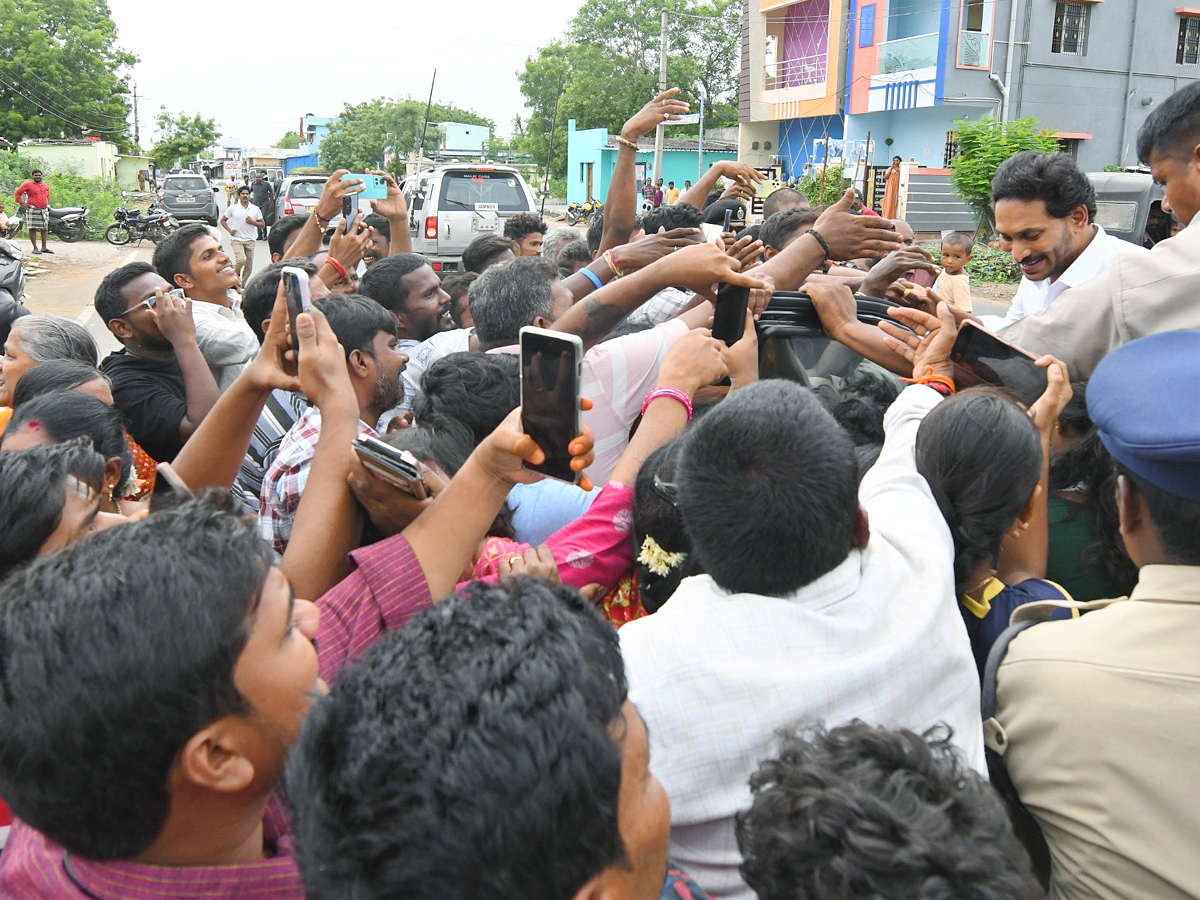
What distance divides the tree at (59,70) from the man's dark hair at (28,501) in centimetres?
4376

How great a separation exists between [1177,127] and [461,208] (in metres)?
12.4

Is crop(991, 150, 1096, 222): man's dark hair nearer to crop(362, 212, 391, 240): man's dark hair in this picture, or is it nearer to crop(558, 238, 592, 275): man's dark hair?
crop(558, 238, 592, 275): man's dark hair

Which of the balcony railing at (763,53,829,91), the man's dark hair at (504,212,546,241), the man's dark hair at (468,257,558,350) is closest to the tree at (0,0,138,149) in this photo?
the balcony railing at (763,53,829,91)

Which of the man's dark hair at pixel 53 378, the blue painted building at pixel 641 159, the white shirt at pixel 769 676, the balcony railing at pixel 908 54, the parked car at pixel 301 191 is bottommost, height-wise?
the white shirt at pixel 769 676

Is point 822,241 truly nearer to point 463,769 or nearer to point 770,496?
point 770,496

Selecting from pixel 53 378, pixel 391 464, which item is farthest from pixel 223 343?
pixel 391 464

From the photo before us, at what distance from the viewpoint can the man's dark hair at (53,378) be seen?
2.84 metres

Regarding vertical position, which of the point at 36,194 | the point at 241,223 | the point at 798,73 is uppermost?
the point at 798,73

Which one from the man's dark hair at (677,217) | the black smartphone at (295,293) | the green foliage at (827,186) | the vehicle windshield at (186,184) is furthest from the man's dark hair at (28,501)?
the vehicle windshield at (186,184)

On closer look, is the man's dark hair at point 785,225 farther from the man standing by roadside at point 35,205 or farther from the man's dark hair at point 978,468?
the man standing by roadside at point 35,205

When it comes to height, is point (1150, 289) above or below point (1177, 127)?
below

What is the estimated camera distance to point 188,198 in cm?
3027

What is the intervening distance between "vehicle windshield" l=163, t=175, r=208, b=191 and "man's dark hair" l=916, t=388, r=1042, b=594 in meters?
33.7

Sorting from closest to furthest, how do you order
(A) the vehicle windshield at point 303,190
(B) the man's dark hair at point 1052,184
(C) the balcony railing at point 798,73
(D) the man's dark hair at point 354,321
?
(D) the man's dark hair at point 354,321 < (B) the man's dark hair at point 1052,184 < (A) the vehicle windshield at point 303,190 < (C) the balcony railing at point 798,73
